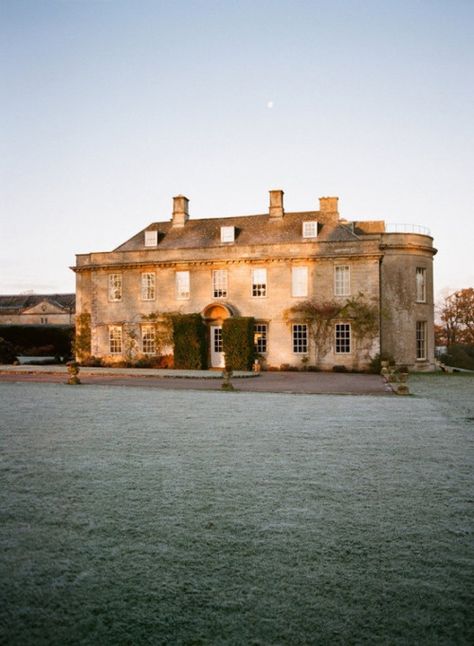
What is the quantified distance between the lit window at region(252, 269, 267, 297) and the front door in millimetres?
2709

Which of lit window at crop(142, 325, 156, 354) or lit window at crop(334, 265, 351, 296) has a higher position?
lit window at crop(334, 265, 351, 296)

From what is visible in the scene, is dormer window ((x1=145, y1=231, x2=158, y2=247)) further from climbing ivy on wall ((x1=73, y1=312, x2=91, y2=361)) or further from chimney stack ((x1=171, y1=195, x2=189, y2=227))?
climbing ivy on wall ((x1=73, y1=312, x2=91, y2=361))

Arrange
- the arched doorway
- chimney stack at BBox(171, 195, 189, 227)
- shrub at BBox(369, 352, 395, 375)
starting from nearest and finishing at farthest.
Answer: shrub at BBox(369, 352, 395, 375) < the arched doorway < chimney stack at BBox(171, 195, 189, 227)

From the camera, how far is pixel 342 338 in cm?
2830

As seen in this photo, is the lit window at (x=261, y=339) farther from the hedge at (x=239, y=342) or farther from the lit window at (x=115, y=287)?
the lit window at (x=115, y=287)

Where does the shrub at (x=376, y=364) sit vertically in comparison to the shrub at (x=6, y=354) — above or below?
below

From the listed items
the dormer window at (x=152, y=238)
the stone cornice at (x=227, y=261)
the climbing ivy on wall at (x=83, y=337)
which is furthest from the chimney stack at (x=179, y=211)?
the climbing ivy on wall at (x=83, y=337)

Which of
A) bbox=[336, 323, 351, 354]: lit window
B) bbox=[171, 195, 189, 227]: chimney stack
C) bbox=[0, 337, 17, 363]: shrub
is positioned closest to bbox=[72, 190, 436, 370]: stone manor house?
bbox=[336, 323, 351, 354]: lit window

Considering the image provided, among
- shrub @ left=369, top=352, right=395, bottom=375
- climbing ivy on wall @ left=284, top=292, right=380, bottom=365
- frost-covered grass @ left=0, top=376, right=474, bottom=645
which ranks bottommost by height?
frost-covered grass @ left=0, top=376, right=474, bottom=645

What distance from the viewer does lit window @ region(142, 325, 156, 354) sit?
102 feet

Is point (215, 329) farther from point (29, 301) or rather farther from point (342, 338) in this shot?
point (29, 301)

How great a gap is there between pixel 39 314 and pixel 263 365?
50.8m

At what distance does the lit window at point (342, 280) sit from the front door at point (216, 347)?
645cm

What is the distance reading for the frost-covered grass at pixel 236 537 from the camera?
335cm
